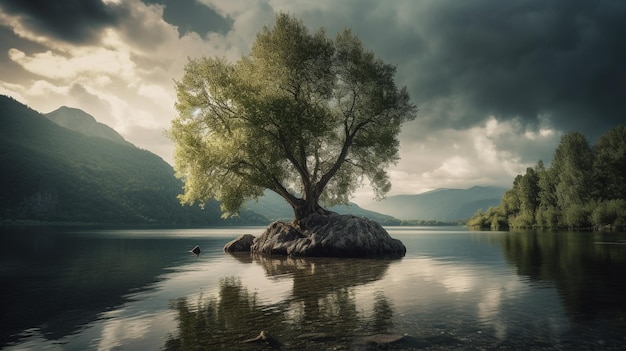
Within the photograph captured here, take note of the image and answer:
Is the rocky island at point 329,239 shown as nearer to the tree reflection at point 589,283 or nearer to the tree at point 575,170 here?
the tree reflection at point 589,283

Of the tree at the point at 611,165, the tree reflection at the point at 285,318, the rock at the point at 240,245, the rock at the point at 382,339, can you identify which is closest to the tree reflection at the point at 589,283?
the rock at the point at 382,339

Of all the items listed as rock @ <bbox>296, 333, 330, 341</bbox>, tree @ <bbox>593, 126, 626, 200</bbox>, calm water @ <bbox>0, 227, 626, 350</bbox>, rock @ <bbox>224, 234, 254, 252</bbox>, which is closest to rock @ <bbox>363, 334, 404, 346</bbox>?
calm water @ <bbox>0, 227, 626, 350</bbox>

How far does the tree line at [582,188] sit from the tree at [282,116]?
74.3 metres

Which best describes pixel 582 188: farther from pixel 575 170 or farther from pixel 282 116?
pixel 282 116

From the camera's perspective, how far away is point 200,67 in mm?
34750

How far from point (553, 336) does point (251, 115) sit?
27819 mm

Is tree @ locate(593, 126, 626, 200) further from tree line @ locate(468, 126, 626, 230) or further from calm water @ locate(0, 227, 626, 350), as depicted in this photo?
calm water @ locate(0, 227, 626, 350)

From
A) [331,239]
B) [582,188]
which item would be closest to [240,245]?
[331,239]

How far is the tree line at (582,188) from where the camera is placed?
86188 millimetres

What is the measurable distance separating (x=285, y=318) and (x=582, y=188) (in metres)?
110

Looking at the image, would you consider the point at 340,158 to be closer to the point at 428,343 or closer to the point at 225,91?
the point at 225,91

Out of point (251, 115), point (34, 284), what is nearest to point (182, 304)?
point (34, 284)

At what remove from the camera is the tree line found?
8619 centimetres

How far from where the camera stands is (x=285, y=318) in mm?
11109
